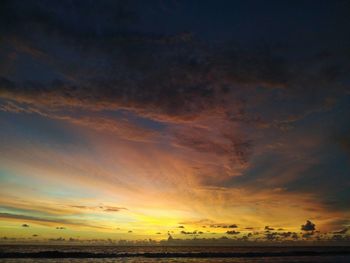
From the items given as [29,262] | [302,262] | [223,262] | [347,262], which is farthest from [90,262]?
[347,262]

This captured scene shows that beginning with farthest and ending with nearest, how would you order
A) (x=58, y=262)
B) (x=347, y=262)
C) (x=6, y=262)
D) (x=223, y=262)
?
(x=347, y=262), (x=223, y=262), (x=58, y=262), (x=6, y=262)

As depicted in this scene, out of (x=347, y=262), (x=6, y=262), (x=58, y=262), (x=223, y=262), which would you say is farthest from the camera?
(x=347, y=262)

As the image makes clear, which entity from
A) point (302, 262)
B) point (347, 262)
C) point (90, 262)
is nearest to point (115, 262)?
point (90, 262)

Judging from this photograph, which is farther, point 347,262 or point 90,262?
point 347,262

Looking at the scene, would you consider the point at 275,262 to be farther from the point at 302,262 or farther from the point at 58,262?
the point at 58,262

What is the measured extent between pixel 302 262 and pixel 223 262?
1495cm

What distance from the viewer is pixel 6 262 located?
5072cm

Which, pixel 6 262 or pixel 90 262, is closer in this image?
pixel 6 262

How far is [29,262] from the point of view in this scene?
53.0 metres

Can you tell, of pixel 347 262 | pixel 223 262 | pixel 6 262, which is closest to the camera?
pixel 6 262

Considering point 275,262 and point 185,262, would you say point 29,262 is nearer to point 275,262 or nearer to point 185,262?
point 185,262

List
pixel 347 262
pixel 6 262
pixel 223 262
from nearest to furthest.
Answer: pixel 6 262
pixel 223 262
pixel 347 262

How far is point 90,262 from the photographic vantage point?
2285 inches

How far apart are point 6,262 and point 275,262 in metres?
45.0
